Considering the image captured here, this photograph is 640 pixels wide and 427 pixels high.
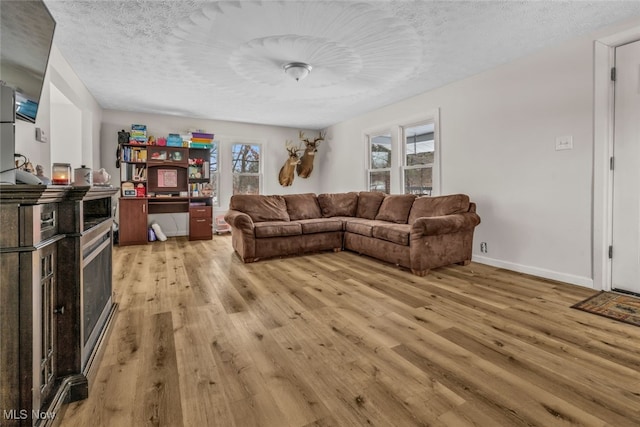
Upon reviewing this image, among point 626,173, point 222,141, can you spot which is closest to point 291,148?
point 222,141

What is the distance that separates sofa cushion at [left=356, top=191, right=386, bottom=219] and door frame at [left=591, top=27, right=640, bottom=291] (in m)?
2.61

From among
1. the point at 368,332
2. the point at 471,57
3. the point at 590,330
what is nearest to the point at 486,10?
the point at 471,57

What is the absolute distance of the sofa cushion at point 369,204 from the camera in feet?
16.2

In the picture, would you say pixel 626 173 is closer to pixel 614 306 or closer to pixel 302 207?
pixel 614 306

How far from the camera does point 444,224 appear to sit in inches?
135

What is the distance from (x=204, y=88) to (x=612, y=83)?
Answer: 458cm

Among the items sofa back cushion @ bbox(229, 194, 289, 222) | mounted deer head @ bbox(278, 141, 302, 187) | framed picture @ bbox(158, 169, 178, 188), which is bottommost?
sofa back cushion @ bbox(229, 194, 289, 222)

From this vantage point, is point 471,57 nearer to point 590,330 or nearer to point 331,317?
point 590,330

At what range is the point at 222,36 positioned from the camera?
2.95m

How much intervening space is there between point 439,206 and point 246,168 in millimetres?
4378

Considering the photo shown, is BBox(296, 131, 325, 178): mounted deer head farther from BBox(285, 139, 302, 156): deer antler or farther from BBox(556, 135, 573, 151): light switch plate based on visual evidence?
BBox(556, 135, 573, 151): light switch plate

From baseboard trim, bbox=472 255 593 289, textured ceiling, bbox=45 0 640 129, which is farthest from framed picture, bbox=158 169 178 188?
baseboard trim, bbox=472 255 593 289

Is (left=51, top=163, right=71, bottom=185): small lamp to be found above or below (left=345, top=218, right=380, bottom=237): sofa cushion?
above

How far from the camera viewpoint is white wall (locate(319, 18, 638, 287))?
2.99m
